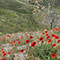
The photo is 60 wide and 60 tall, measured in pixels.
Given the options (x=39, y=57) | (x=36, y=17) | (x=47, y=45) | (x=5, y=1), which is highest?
(x=47, y=45)

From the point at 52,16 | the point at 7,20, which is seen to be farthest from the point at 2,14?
the point at 52,16

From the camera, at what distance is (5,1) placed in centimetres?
1991

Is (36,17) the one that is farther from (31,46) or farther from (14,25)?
(31,46)

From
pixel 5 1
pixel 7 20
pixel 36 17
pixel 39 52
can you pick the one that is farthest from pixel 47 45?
pixel 5 1

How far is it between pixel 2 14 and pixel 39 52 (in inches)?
514

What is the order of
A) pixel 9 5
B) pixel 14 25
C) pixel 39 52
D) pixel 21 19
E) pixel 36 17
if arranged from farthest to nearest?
pixel 9 5, pixel 36 17, pixel 21 19, pixel 14 25, pixel 39 52

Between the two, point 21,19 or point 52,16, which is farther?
point 21,19

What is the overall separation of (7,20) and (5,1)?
5.79 meters

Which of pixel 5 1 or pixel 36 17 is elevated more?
pixel 5 1

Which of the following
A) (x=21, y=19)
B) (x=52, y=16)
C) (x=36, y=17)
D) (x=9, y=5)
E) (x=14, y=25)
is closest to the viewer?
(x=52, y=16)

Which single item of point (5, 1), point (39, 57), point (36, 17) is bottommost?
point (36, 17)

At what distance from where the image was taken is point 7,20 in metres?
15.1

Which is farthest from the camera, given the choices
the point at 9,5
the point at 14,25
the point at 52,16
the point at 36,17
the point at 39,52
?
the point at 9,5

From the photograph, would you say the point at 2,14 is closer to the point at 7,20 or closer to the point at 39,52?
the point at 7,20
